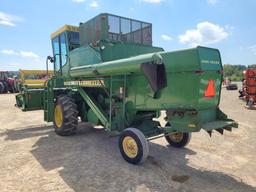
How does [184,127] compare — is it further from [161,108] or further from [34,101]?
[34,101]

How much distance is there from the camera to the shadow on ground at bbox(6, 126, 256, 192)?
13.5ft

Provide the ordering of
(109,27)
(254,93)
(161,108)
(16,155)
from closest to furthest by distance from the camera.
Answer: (161,108) < (16,155) < (109,27) < (254,93)

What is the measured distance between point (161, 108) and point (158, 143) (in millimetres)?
2032

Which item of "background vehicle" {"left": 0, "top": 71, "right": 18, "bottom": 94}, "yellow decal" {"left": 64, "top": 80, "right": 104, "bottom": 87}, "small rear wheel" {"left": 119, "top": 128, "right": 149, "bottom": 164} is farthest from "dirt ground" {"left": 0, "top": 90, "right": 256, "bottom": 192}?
"background vehicle" {"left": 0, "top": 71, "right": 18, "bottom": 94}

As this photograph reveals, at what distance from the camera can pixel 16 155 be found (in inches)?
217

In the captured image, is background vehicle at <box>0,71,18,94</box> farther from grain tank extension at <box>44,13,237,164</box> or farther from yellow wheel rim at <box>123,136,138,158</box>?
yellow wheel rim at <box>123,136,138,158</box>

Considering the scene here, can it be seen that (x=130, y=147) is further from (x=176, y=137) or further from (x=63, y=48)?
(x=63, y=48)

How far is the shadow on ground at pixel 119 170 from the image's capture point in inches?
162

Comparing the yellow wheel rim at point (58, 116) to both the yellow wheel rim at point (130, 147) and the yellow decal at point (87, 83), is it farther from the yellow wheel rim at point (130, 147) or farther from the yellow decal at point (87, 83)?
the yellow wheel rim at point (130, 147)

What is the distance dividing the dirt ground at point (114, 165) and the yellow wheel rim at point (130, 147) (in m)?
0.20

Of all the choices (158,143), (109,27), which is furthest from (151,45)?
(158,143)

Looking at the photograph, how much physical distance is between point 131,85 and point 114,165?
1676 mm

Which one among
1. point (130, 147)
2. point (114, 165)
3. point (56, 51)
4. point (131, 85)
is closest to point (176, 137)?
point (130, 147)

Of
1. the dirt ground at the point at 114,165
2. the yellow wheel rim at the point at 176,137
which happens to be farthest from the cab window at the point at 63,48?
the yellow wheel rim at the point at 176,137
